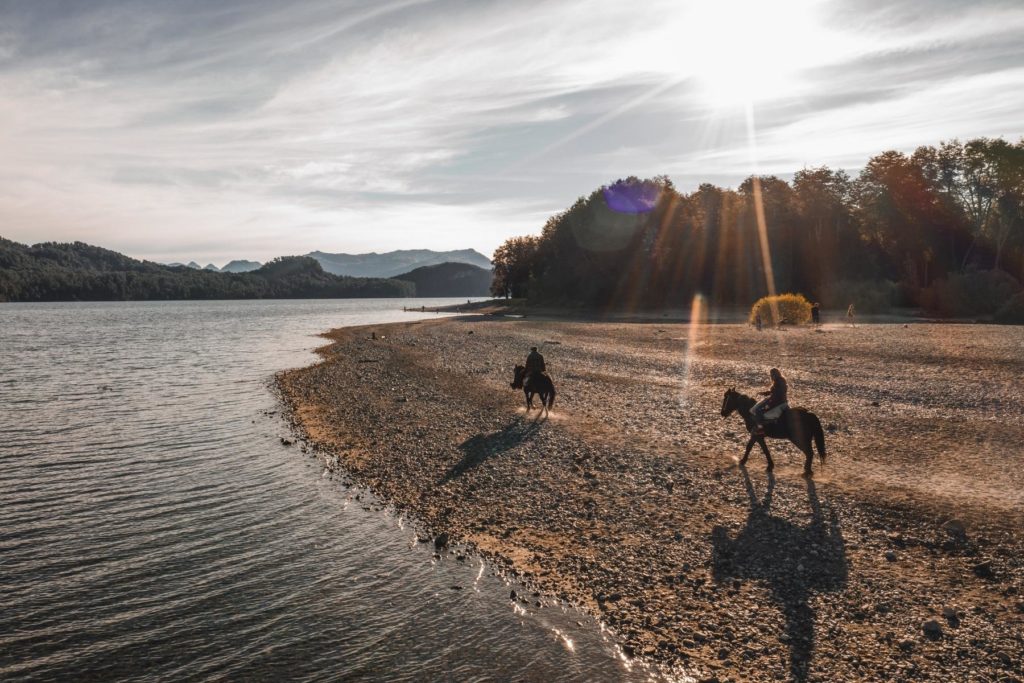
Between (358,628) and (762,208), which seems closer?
(358,628)

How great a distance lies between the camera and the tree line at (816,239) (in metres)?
77.8

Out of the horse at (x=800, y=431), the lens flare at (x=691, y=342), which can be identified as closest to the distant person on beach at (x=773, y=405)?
the horse at (x=800, y=431)

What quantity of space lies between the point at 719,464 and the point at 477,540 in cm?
724

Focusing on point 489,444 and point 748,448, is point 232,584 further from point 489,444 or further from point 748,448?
point 748,448

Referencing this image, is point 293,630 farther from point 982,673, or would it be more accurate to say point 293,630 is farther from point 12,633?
point 982,673

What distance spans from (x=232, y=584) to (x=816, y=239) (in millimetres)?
107968

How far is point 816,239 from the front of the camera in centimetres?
9938

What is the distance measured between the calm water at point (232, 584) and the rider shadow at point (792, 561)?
2.39 meters

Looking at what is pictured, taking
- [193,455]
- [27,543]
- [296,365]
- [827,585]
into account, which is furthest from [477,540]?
[296,365]

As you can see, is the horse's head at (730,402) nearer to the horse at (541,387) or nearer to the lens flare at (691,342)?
the lens flare at (691,342)

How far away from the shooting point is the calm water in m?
8.15

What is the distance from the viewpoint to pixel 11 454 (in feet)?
61.9

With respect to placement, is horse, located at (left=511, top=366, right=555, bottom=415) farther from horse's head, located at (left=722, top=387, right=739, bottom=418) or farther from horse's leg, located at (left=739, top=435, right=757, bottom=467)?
horse's leg, located at (left=739, top=435, right=757, bottom=467)

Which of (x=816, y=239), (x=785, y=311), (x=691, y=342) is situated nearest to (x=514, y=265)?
(x=816, y=239)
